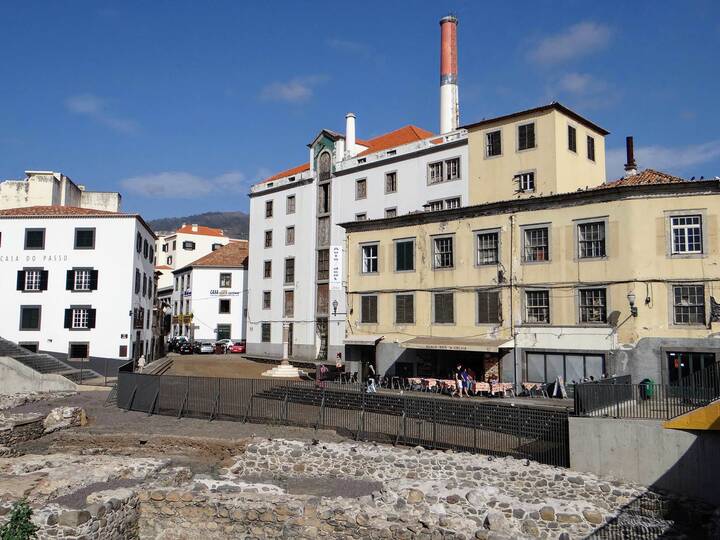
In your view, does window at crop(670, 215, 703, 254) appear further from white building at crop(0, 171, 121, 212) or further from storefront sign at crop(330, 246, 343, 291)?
white building at crop(0, 171, 121, 212)

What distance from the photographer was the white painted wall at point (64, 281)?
42.2 metres

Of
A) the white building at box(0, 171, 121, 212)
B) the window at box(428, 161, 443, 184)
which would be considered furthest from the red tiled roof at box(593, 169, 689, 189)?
the white building at box(0, 171, 121, 212)

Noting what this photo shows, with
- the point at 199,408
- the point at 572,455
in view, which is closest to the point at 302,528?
the point at 572,455

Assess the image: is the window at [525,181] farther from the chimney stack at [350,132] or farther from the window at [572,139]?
the chimney stack at [350,132]

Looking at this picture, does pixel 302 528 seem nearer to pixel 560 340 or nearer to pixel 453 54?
pixel 560 340

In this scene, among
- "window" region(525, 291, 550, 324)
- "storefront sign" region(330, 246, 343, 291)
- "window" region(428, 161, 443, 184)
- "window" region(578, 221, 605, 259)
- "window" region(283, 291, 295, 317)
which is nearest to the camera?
"window" region(578, 221, 605, 259)

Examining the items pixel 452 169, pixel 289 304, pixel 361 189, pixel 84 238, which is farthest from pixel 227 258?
pixel 452 169

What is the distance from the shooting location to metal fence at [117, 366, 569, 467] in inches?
743

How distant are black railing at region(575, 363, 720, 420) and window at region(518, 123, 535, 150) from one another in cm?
2092

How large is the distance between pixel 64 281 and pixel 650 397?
38.1 meters

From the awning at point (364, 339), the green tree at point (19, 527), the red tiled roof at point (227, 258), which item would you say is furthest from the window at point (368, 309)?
the red tiled roof at point (227, 258)

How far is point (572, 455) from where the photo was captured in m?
18.0

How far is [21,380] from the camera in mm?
33531

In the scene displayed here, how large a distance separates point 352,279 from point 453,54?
87.5ft
